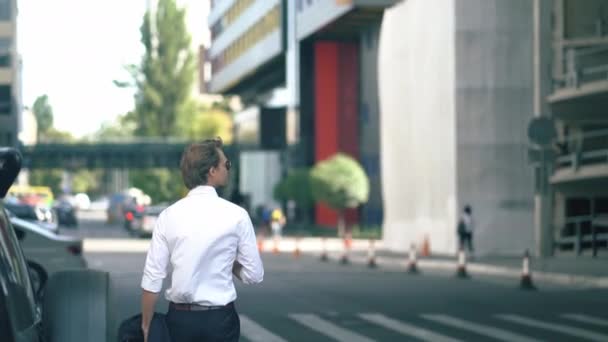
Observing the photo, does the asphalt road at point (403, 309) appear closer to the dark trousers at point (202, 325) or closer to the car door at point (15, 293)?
the dark trousers at point (202, 325)

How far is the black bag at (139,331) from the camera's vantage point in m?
5.85

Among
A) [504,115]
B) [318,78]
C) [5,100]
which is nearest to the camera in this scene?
[5,100]

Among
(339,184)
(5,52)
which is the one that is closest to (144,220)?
(339,184)

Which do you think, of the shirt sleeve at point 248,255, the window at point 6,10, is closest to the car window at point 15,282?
the shirt sleeve at point 248,255

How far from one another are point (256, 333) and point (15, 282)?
11.9 meters

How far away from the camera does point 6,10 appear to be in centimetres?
2516

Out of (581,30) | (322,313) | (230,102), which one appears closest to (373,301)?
(322,313)

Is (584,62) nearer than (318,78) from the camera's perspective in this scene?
Yes

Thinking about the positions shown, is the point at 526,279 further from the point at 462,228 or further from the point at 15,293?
the point at 15,293

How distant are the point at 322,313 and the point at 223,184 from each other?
554 inches

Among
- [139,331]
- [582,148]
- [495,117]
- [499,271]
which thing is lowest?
[499,271]

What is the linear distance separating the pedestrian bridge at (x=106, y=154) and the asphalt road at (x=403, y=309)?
93523 millimetres

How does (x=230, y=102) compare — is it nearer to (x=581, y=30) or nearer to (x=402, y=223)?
(x=402, y=223)

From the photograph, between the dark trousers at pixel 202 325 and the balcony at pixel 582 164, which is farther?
the balcony at pixel 582 164
